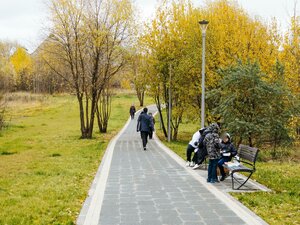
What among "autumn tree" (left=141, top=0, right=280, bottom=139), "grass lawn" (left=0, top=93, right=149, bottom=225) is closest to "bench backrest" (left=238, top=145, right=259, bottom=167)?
"grass lawn" (left=0, top=93, right=149, bottom=225)

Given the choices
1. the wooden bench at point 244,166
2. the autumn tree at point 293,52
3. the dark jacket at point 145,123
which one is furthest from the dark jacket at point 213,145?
the autumn tree at point 293,52

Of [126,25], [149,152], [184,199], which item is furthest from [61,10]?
[184,199]

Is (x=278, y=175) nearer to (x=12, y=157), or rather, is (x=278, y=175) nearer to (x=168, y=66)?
(x=12, y=157)

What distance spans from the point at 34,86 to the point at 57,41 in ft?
199

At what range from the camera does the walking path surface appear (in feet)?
22.4

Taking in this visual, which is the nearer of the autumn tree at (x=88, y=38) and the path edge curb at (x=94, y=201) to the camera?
the path edge curb at (x=94, y=201)

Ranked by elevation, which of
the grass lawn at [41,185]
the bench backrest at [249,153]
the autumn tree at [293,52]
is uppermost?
the autumn tree at [293,52]

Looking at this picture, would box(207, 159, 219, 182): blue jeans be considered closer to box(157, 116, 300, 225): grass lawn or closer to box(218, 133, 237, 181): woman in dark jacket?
box(218, 133, 237, 181): woman in dark jacket

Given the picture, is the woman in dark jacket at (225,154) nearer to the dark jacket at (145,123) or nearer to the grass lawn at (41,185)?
the grass lawn at (41,185)

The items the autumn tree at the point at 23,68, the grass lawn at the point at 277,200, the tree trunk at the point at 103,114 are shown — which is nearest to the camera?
the grass lawn at the point at 277,200

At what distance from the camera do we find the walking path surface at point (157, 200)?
6.81 m

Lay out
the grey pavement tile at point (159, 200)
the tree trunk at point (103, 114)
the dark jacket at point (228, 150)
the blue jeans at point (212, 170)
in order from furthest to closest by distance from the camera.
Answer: the tree trunk at point (103, 114) < the dark jacket at point (228, 150) < the blue jeans at point (212, 170) < the grey pavement tile at point (159, 200)

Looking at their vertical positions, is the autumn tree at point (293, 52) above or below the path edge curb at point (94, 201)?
above

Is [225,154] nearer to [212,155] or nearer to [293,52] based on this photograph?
[212,155]
